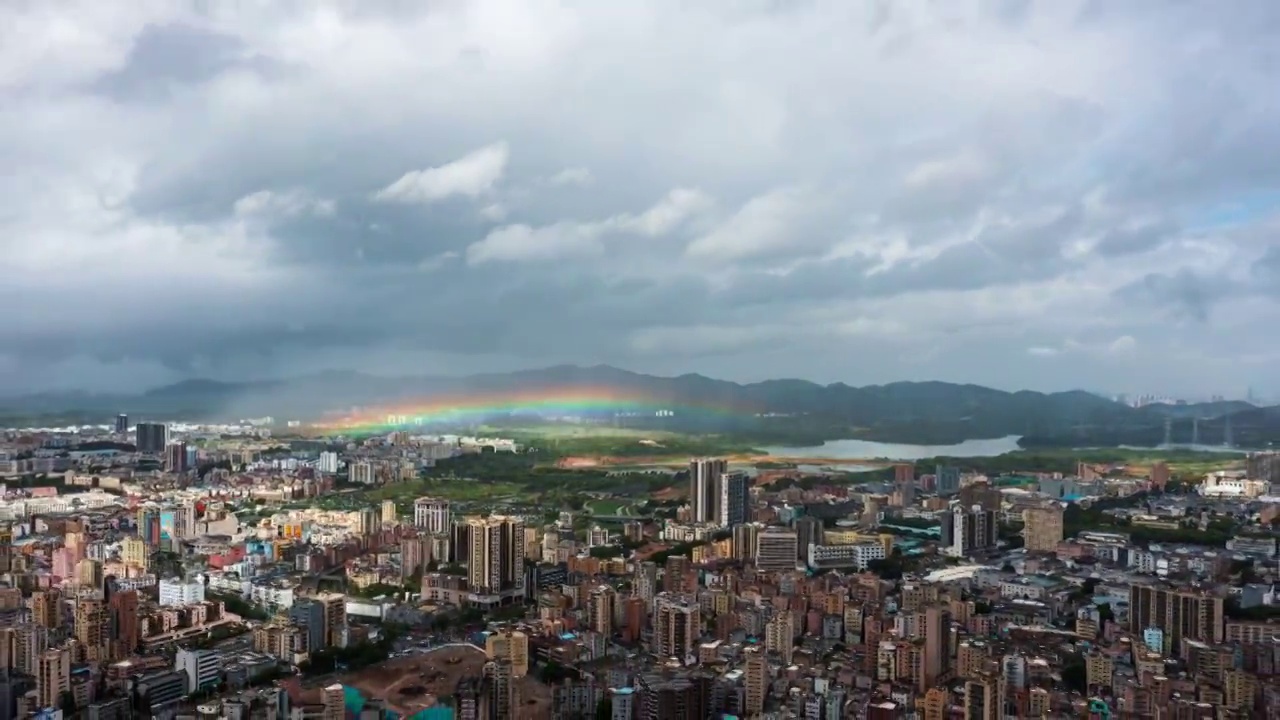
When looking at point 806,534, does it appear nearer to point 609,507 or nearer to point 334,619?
point 609,507

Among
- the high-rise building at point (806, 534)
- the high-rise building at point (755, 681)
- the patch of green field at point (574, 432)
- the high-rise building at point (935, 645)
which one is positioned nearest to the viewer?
the high-rise building at point (755, 681)

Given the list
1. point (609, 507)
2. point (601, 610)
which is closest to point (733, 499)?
point (609, 507)

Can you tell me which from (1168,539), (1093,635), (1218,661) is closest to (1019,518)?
(1168,539)

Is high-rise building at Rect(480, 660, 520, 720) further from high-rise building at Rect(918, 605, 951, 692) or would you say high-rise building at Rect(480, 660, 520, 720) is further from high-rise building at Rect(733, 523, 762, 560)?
high-rise building at Rect(733, 523, 762, 560)

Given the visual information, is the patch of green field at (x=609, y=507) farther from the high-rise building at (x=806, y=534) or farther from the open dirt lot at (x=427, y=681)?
the open dirt lot at (x=427, y=681)

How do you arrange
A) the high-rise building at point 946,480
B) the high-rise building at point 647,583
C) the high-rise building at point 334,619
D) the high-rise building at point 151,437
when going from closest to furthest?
the high-rise building at point 334,619 < the high-rise building at point 647,583 < the high-rise building at point 946,480 < the high-rise building at point 151,437

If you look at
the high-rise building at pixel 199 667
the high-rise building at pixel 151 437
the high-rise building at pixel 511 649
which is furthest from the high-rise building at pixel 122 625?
the high-rise building at pixel 151 437
